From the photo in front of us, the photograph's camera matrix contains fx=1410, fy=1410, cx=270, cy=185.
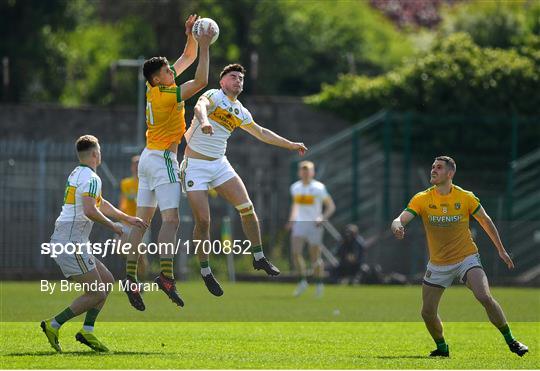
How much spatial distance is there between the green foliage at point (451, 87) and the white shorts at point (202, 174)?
1896cm

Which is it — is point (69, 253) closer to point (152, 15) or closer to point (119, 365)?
point (119, 365)

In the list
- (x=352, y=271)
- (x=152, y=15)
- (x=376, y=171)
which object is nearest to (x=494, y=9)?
(x=152, y=15)

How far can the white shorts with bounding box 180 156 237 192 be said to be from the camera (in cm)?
1616

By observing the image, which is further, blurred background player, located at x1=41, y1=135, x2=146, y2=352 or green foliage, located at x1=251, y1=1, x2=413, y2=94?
green foliage, located at x1=251, y1=1, x2=413, y2=94

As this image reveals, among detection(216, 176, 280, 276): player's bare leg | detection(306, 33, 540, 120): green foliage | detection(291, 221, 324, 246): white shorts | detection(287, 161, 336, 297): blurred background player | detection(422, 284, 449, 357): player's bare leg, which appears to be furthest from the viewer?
A: detection(306, 33, 540, 120): green foliage

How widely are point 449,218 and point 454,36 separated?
2160cm

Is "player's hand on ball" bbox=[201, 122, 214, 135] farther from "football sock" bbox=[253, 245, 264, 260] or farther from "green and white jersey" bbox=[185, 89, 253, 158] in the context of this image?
"football sock" bbox=[253, 245, 264, 260]

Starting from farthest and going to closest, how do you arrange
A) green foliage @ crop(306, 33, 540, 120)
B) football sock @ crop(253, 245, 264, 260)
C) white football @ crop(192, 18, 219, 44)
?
green foliage @ crop(306, 33, 540, 120)
football sock @ crop(253, 245, 264, 260)
white football @ crop(192, 18, 219, 44)

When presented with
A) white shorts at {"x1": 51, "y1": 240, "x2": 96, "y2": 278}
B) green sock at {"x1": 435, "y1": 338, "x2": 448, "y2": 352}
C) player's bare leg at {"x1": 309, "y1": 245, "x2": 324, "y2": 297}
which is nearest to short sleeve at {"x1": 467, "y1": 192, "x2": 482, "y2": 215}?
green sock at {"x1": 435, "y1": 338, "x2": 448, "y2": 352}

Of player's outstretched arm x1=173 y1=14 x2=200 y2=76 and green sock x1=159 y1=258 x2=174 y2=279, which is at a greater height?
player's outstretched arm x1=173 y1=14 x2=200 y2=76

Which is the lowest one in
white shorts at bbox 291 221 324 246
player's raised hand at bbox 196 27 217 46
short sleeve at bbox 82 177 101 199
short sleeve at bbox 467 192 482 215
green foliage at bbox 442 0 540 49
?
white shorts at bbox 291 221 324 246

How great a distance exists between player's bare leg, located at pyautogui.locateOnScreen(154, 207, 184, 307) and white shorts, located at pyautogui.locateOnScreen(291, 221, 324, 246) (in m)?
11.6

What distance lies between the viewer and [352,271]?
3047cm

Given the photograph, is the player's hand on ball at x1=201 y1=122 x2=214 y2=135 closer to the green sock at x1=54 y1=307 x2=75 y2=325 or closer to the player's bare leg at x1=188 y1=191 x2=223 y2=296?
the player's bare leg at x1=188 y1=191 x2=223 y2=296
